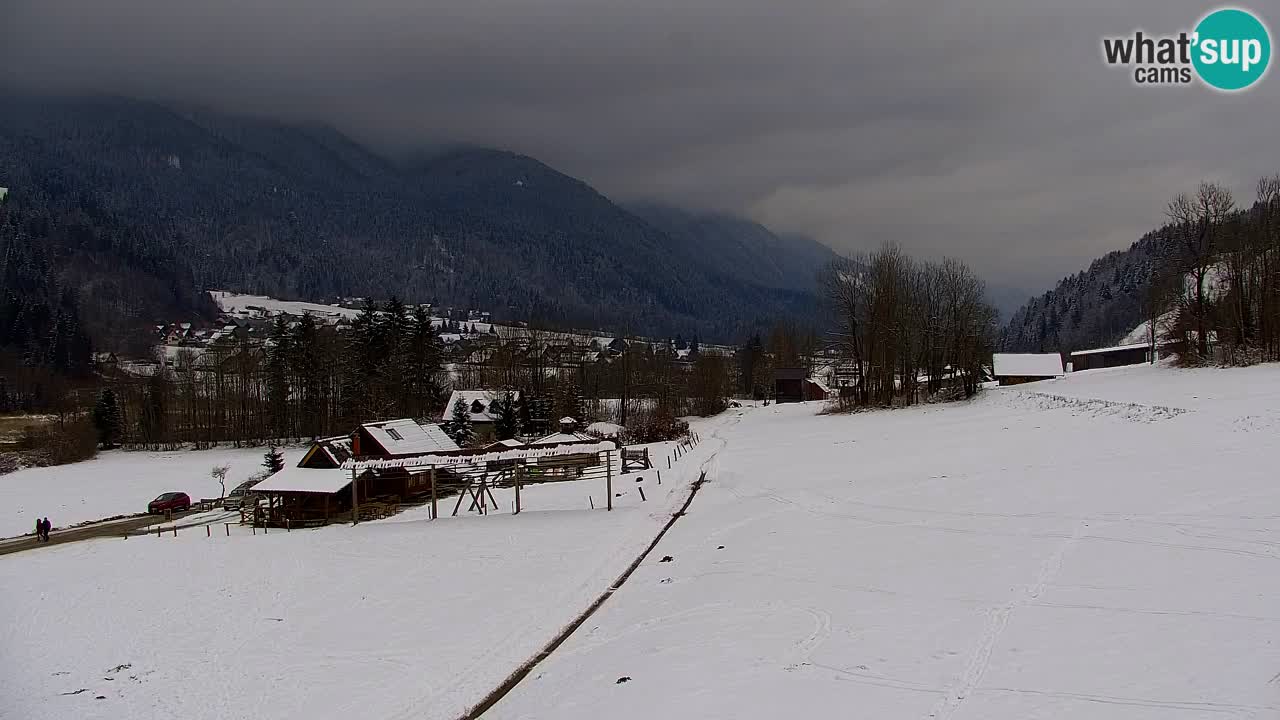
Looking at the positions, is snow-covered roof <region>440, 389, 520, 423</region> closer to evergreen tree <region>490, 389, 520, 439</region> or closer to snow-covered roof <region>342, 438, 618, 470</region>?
evergreen tree <region>490, 389, 520, 439</region>

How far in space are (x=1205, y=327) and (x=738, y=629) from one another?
52.2 m

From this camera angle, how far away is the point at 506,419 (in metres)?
68.8

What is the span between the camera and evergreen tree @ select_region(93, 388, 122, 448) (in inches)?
3132

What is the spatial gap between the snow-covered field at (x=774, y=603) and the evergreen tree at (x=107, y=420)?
5876 centimetres

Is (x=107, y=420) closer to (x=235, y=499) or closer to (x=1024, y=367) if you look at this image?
(x=235, y=499)

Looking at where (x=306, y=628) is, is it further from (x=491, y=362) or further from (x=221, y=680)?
(x=491, y=362)

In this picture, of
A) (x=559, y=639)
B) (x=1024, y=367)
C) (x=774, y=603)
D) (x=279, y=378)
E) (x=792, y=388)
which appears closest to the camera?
(x=774, y=603)

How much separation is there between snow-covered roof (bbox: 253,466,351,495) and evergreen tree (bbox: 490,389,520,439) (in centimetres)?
2913

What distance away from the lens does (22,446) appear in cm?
7388

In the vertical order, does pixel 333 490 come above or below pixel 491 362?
below

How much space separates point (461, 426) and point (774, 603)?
2275 inches

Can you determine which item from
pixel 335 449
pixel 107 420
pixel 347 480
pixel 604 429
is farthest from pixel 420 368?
pixel 347 480

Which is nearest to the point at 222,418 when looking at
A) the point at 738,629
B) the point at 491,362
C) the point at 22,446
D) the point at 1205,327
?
the point at 22,446

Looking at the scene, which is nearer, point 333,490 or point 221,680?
point 221,680
